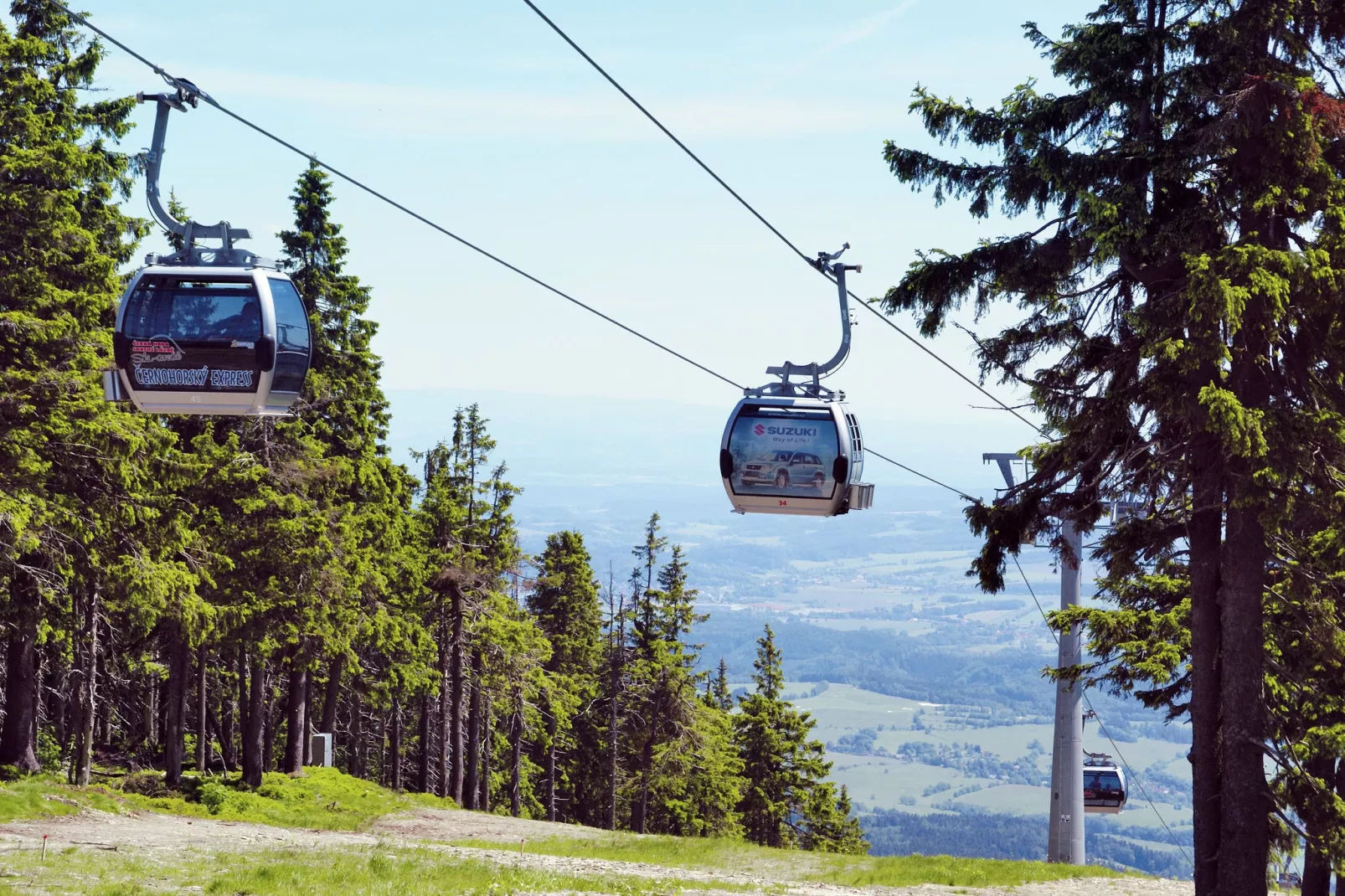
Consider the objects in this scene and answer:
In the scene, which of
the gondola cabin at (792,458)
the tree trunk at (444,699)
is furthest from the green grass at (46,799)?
the tree trunk at (444,699)

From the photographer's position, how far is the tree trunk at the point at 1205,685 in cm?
1666

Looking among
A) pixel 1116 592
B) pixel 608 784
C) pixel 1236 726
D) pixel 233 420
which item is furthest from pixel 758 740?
pixel 1236 726

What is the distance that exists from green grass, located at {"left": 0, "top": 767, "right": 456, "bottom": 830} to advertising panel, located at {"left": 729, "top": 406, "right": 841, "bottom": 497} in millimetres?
17347

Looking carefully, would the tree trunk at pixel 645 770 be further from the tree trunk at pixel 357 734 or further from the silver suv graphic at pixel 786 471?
the silver suv graphic at pixel 786 471

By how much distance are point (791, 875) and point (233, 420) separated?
17736mm

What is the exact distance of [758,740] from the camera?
6203 centimetres

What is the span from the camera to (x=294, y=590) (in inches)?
1300

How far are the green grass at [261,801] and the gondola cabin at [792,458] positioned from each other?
17.3 metres

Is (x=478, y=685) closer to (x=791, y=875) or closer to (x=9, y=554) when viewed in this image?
(x=791, y=875)

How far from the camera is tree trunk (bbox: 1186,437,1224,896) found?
1666 cm

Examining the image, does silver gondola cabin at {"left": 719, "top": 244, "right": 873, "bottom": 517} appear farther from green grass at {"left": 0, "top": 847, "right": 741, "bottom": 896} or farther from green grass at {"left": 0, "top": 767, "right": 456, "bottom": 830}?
green grass at {"left": 0, "top": 767, "right": 456, "bottom": 830}

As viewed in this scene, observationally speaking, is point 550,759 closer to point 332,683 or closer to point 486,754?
point 486,754

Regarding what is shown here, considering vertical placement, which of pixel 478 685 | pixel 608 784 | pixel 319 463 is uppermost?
pixel 319 463

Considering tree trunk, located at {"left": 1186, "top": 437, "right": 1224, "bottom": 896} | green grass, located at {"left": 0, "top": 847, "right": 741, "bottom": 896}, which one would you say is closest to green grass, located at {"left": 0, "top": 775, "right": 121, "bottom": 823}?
green grass, located at {"left": 0, "top": 847, "right": 741, "bottom": 896}
